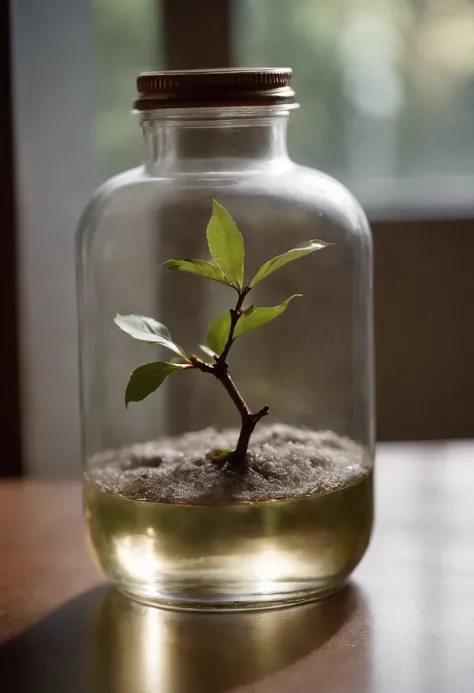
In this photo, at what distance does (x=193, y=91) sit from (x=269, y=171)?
102mm

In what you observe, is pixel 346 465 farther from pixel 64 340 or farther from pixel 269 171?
pixel 64 340

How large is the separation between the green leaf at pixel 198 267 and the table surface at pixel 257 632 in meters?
0.22

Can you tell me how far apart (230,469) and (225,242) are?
147 mm

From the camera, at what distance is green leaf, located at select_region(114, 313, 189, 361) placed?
2.21ft

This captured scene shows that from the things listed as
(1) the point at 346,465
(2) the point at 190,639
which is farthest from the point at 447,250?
(2) the point at 190,639

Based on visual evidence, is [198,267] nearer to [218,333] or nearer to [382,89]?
[218,333]

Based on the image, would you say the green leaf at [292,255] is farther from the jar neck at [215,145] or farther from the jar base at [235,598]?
the jar base at [235,598]

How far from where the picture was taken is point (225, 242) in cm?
69

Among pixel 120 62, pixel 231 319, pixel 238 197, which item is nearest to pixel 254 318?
pixel 231 319

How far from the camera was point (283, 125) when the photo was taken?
760 millimetres

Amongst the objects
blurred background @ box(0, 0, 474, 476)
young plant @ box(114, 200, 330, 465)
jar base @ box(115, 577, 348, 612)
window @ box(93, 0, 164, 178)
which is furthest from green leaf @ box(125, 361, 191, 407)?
window @ box(93, 0, 164, 178)

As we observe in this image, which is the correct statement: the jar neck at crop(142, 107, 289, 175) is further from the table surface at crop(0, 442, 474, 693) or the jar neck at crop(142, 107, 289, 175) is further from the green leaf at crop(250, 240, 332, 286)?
the table surface at crop(0, 442, 474, 693)

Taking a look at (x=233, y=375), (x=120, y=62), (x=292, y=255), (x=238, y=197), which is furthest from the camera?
(x=120, y=62)

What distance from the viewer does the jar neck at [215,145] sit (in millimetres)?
740
